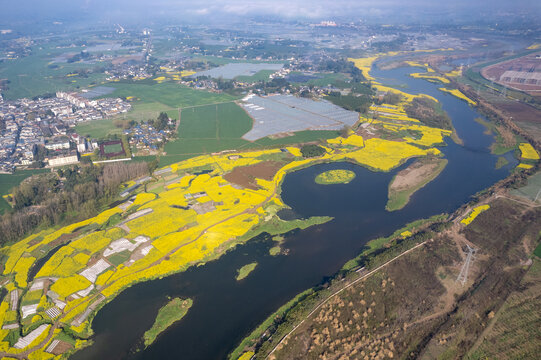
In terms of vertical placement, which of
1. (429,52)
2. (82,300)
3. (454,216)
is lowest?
(82,300)

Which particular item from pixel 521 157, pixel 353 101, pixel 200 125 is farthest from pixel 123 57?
pixel 521 157

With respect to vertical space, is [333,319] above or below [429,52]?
below

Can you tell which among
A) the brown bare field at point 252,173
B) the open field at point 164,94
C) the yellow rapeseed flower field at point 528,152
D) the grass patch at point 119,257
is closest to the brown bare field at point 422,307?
the grass patch at point 119,257

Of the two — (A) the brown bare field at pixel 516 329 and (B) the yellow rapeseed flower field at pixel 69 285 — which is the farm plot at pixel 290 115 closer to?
Answer: (B) the yellow rapeseed flower field at pixel 69 285

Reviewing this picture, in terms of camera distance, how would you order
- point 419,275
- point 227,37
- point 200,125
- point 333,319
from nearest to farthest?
point 333,319
point 419,275
point 200,125
point 227,37

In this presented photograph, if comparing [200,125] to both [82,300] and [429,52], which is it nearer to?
[82,300]

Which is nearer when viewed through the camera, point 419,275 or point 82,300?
point 82,300
